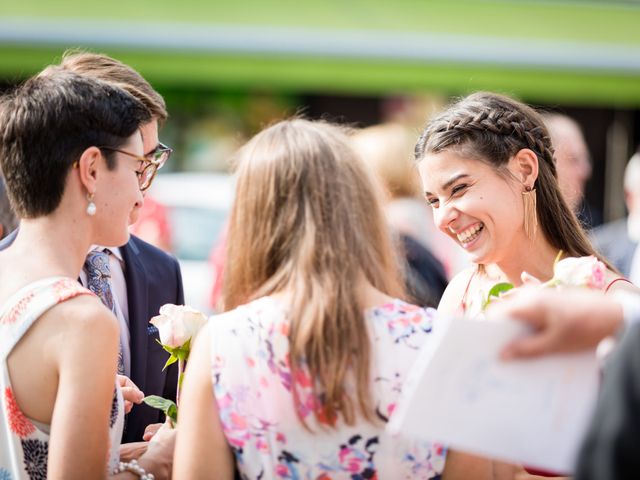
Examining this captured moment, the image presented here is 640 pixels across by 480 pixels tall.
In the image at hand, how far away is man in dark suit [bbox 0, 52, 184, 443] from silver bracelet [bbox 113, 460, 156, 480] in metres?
0.40

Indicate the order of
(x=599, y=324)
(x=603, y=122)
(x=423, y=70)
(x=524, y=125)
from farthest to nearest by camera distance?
(x=603, y=122)
(x=423, y=70)
(x=524, y=125)
(x=599, y=324)

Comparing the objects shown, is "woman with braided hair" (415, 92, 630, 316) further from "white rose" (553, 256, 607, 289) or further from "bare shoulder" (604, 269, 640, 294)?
"white rose" (553, 256, 607, 289)

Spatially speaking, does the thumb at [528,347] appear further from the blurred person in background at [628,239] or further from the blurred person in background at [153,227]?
the blurred person in background at [153,227]

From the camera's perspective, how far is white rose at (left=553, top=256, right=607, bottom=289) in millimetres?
1938

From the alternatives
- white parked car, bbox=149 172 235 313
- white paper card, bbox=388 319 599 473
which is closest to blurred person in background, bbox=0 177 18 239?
white paper card, bbox=388 319 599 473

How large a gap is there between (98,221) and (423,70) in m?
8.31

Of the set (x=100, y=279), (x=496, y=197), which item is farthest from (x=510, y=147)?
(x=100, y=279)

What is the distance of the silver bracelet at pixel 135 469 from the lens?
2051 millimetres

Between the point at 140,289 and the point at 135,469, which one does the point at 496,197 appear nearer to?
the point at 140,289

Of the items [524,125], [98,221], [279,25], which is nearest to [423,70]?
[279,25]

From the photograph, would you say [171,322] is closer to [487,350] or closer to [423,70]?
[487,350]

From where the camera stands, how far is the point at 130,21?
9234 mm

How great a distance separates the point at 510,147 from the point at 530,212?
20cm

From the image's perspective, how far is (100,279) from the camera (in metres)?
2.50
